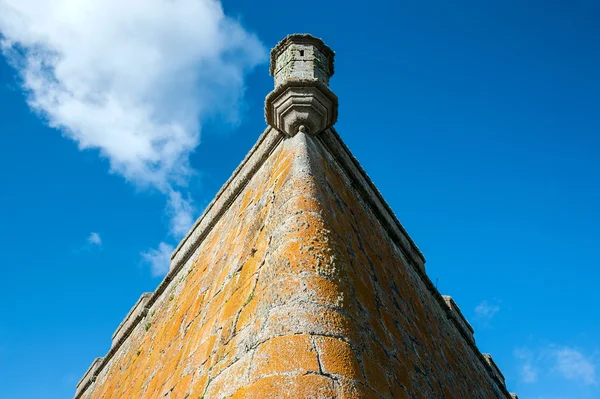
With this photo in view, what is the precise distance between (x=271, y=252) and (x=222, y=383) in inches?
26.0

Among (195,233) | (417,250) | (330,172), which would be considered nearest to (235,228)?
(330,172)

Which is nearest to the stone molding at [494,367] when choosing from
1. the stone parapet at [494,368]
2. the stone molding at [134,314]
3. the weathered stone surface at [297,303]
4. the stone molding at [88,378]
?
the stone parapet at [494,368]

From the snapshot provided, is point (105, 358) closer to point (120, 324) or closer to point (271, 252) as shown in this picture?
point (120, 324)

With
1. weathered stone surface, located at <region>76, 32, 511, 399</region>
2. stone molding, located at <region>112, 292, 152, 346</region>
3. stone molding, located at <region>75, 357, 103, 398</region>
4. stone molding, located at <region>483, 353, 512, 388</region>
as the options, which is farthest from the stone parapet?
stone molding, located at <region>75, 357, 103, 398</region>

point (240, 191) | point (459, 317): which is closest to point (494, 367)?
point (459, 317)

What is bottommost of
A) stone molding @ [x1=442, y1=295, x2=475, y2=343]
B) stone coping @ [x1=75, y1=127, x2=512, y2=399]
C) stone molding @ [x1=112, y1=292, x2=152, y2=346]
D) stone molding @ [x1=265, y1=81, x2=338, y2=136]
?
stone molding @ [x1=112, y1=292, x2=152, y2=346]

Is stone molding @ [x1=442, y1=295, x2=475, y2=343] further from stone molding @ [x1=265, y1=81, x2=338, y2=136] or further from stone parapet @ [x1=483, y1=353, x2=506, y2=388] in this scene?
stone molding @ [x1=265, y1=81, x2=338, y2=136]

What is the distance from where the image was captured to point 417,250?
5.44 metres

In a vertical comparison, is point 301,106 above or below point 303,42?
below

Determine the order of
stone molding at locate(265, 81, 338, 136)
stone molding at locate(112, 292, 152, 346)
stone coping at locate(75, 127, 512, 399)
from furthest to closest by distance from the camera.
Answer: stone molding at locate(112, 292, 152, 346)
stone coping at locate(75, 127, 512, 399)
stone molding at locate(265, 81, 338, 136)

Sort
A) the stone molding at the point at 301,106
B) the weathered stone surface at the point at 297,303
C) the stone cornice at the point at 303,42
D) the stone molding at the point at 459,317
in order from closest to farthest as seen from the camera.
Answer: the weathered stone surface at the point at 297,303, the stone molding at the point at 301,106, the stone cornice at the point at 303,42, the stone molding at the point at 459,317

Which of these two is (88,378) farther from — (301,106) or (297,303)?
(297,303)

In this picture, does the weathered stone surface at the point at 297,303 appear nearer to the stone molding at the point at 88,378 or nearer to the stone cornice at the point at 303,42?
the stone cornice at the point at 303,42

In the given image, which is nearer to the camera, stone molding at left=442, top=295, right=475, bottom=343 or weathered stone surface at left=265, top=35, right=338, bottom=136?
weathered stone surface at left=265, top=35, right=338, bottom=136
